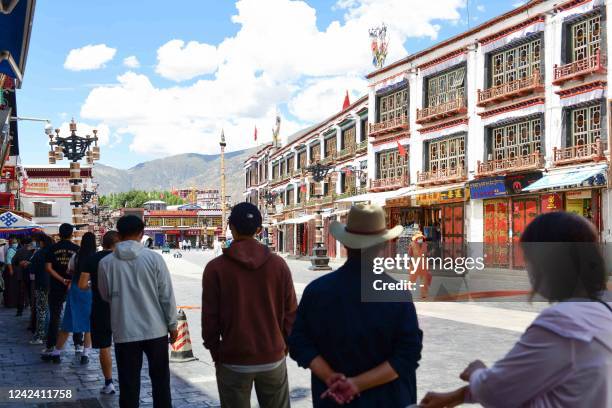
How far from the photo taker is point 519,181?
24844 mm

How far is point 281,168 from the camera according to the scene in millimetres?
61750

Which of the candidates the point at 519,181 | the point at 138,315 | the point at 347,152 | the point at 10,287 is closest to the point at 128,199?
the point at 347,152

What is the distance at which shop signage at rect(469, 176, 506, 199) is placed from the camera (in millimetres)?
25844

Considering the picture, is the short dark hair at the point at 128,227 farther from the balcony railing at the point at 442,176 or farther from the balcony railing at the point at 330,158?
the balcony railing at the point at 330,158

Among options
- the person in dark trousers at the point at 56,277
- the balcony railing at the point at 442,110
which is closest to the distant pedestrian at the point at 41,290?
the person in dark trousers at the point at 56,277

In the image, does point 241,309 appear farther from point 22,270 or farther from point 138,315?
point 22,270

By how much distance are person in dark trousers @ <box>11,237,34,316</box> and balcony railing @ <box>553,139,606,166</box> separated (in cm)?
1761

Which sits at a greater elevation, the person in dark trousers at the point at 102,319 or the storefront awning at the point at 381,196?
the storefront awning at the point at 381,196

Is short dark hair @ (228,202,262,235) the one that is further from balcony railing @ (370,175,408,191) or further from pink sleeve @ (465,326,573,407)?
balcony railing @ (370,175,408,191)

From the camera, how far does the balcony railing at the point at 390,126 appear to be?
3341 cm

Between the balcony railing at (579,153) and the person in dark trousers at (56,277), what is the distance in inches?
719

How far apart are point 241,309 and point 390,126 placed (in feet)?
102

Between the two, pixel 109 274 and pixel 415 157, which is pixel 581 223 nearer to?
pixel 109 274

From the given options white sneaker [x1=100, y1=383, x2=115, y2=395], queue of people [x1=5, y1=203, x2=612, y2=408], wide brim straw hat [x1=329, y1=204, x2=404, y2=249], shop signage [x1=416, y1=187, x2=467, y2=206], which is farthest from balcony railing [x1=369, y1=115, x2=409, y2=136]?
wide brim straw hat [x1=329, y1=204, x2=404, y2=249]
